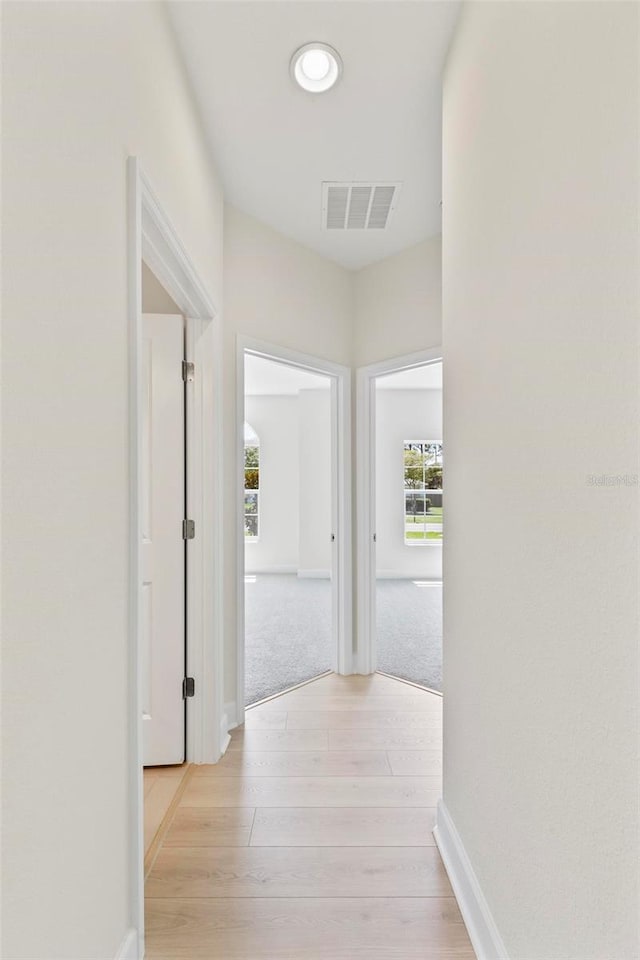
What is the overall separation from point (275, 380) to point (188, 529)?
4.46 m

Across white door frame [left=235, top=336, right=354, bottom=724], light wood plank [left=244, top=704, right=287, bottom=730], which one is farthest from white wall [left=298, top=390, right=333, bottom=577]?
light wood plank [left=244, top=704, right=287, bottom=730]

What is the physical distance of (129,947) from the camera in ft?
3.81

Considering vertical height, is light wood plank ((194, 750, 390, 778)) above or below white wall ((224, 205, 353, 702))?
below

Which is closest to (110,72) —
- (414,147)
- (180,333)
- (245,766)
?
(180,333)

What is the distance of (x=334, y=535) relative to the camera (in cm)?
327

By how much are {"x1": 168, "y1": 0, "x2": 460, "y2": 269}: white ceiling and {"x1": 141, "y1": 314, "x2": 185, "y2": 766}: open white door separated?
0.85 meters

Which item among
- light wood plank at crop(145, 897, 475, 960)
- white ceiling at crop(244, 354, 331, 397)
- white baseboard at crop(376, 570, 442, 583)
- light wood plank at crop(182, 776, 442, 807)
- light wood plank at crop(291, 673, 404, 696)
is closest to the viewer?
light wood plank at crop(145, 897, 475, 960)

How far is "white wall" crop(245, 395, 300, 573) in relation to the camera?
23.5 ft

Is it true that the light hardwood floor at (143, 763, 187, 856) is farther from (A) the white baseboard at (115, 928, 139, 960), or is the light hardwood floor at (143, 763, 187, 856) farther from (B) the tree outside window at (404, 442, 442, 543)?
(B) the tree outside window at (404, 442, 442, 543)

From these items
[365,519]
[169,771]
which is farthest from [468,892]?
[365,519]

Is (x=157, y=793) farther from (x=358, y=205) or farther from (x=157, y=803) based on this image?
(x=358, y=205)

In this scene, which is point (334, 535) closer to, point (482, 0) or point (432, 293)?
point (432, 293)

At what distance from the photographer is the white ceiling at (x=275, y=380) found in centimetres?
575

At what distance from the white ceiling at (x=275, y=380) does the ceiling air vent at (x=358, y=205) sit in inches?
113
